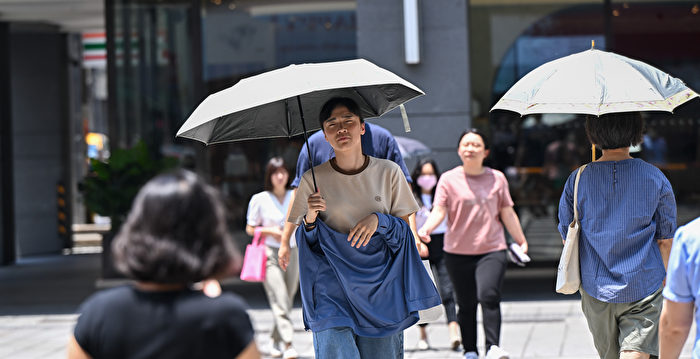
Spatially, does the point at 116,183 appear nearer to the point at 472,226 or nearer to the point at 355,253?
the point at 472,226

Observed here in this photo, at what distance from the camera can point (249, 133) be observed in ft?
17.1

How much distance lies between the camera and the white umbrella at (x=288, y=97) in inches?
173

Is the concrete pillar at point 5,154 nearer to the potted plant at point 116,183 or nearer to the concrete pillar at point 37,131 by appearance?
the concrete pillar at point 37,131

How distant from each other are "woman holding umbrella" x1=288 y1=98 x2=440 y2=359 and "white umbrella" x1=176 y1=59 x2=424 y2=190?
18 cm

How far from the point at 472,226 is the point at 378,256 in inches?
99.1

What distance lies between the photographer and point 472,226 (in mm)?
7008

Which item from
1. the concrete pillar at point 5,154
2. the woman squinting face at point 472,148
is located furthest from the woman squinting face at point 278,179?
the concrete pillar at point 5,154

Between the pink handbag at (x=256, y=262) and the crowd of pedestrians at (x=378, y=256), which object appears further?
the pink handbag at (x=256, y=262)

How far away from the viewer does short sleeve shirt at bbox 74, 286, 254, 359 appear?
234cm

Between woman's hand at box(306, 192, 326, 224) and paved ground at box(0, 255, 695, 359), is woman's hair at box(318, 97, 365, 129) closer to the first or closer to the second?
woman's hand at box(306, 192, 326, 224)

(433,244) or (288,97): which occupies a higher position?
(288,97)

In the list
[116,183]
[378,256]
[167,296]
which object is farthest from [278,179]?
[167,296]

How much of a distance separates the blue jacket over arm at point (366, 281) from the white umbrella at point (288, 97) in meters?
0.47

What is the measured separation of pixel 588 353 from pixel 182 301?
6065 mm
